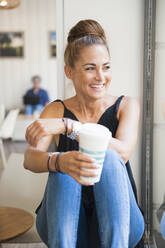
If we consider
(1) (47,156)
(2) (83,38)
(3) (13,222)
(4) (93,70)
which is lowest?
(3) (13,222)

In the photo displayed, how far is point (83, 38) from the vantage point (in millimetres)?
1185

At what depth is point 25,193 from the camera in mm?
1694

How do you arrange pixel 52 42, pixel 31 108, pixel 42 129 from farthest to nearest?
1. pixel 31 108
2. pixel 52 42
3. pixel 42 129

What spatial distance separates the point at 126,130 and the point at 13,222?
0.80m

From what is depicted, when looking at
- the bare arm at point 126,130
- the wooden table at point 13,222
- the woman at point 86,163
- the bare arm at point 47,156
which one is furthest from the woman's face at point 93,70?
the wooden table at point 13,222

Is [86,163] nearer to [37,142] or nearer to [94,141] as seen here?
[94,141]

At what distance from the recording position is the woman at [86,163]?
0.94 metres

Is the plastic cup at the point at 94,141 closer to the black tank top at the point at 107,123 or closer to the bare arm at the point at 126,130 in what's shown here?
the bare arm at the point at 126,130

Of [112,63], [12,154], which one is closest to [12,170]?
[12,154]

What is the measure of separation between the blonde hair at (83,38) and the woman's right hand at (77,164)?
43 cm

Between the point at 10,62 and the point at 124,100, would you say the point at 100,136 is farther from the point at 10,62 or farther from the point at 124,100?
the point at 10,62

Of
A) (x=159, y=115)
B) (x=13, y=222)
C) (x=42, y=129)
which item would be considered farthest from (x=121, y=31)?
(x=13, y=222)

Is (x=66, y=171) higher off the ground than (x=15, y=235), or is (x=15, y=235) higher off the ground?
(x=66, y=171)

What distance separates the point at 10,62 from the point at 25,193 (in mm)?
666
